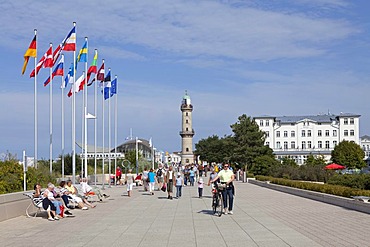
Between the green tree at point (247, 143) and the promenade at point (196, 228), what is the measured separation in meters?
48.7

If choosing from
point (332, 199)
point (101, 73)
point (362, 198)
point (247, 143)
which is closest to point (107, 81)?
point (101, 73)

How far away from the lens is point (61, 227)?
16.2 m

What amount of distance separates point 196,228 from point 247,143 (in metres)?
56.0

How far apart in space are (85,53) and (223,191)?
1672cm

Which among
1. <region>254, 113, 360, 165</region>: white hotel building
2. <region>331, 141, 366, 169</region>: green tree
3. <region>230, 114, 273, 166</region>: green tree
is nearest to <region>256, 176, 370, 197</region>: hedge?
<region>230, 114, 273, 166</region>: green tree

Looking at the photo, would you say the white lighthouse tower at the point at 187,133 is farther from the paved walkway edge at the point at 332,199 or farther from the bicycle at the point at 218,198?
the bicycle at the point at 218,198

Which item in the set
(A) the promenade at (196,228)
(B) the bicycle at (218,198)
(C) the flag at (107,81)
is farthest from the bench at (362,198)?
(C) the flag at (107,81)

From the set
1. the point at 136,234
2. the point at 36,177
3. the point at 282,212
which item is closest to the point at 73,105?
the point at 36,177

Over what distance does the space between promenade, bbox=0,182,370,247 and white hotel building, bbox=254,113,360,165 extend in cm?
11623

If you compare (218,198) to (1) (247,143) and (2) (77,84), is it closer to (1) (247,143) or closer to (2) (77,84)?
(2) (77,84)

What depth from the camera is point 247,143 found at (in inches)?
2788

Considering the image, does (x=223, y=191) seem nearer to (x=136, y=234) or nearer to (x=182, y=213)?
(x=182, y=213)

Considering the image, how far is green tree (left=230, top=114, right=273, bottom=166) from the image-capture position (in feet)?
231

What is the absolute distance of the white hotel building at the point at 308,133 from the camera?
135250mm
